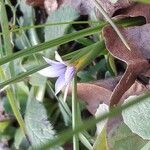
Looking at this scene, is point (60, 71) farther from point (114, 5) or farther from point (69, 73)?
point (114, 5)

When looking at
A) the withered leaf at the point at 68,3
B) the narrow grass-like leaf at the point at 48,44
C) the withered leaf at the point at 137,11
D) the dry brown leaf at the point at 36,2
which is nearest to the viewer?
the narrow grass-like leaf at the point at 48,44

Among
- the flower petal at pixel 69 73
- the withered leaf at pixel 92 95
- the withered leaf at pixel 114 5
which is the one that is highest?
the withered leaf at pixel 114 5

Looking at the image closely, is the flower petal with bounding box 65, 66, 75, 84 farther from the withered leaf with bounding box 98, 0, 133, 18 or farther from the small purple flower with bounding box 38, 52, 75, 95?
the withered leaf with bounding box 98, 0, 133, 18

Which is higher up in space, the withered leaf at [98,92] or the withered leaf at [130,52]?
the withered leaf at [130,52]

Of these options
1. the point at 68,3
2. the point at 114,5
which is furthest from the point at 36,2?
the point at 114,5

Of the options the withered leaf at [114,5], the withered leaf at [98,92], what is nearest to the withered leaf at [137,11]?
the withered leaf at [114,5]

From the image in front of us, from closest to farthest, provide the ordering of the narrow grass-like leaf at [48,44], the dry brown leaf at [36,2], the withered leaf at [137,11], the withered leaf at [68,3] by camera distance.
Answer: the narrow grass-like leaf at [48,44] → the withered leaf at [137,11] → the withered leaf at [68,3] → the dry brown leaf at [36,2]

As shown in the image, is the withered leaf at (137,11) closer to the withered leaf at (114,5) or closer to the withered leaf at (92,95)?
the withered leaf at (114,5)
